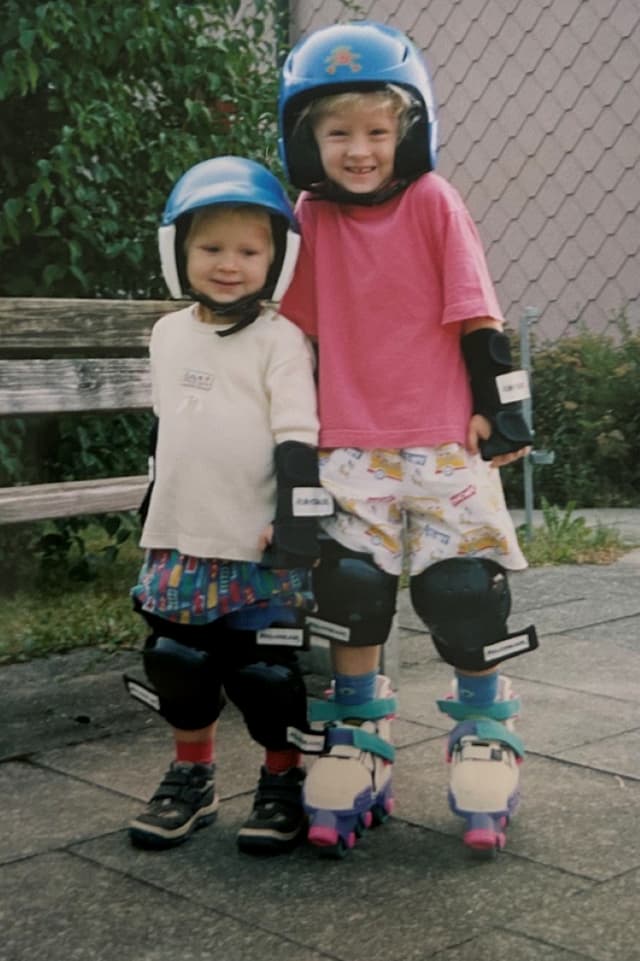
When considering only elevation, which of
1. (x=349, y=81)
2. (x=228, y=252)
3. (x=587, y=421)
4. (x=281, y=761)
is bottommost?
(x=281, y=761)

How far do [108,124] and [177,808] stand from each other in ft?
9.53

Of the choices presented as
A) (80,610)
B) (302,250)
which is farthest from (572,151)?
(302,250)

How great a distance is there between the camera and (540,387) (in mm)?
7883

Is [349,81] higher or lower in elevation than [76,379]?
higher

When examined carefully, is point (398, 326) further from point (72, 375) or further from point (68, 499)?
point (68, 499)

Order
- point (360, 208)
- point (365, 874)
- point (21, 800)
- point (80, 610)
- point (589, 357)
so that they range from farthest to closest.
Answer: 1. point (589, 357)
2. point (80, 610)
3. point (21, 800)
4. point (360, 208)
5. point (365, 874)

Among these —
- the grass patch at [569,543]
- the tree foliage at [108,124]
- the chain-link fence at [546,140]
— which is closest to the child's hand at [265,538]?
the tree foliage at [108,124]

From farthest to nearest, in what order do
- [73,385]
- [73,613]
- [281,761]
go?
[73,613], [73,385], [281,761]

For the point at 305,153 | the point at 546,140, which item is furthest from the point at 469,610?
the point at 546,140

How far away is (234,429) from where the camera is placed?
283cm

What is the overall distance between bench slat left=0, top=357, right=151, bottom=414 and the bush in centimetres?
382

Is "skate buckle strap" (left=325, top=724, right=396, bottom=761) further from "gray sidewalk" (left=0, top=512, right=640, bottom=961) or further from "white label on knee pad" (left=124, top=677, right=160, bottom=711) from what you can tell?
"white label on knee pad" (left=124, top=677, right=160, bottom=711)

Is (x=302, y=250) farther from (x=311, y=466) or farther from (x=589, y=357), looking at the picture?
(x=589, y=357)

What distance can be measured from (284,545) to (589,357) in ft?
16.8
